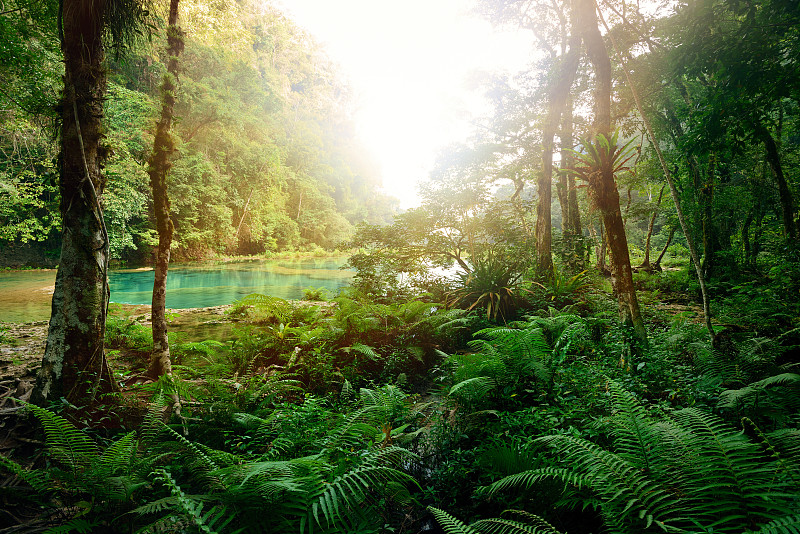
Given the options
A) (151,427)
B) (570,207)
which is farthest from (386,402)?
(570,207)

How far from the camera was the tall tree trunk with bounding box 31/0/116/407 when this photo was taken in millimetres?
2627

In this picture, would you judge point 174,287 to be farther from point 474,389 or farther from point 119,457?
point 474,389

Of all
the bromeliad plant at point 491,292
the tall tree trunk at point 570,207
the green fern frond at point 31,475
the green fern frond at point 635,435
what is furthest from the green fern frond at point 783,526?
the tall tree trunk at point 570,207

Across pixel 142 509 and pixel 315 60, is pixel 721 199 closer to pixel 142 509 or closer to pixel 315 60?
pixel 142 509

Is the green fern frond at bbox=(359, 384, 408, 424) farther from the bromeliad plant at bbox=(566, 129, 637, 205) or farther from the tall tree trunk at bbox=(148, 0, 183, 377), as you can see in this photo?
the bromeliad plant at bbox=(566, 129, 637, 205)

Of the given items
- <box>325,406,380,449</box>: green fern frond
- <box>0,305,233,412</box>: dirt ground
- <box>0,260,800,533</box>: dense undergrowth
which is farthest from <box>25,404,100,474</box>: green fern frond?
<box>325,406,380,449</box>: green fern frond

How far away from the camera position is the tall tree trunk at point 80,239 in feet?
8.62

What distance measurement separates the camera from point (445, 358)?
15.6ft

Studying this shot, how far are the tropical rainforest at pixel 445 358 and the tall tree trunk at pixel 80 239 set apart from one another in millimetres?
19

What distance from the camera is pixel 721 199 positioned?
8086mm

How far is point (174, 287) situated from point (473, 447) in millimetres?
16014

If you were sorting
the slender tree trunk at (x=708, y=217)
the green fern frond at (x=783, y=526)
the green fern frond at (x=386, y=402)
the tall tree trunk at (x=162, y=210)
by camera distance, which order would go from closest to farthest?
the green fern frond at (x=783, y=526) → the green fern frond at (x=386, y=402) → the tall tree trunk at (x=162, y=210) → the slender tree trunk at (x=708, y=217)

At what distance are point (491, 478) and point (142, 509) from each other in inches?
76.9

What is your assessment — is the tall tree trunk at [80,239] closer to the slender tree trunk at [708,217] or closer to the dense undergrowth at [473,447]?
the dense undergrowth at [473,447]
